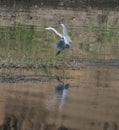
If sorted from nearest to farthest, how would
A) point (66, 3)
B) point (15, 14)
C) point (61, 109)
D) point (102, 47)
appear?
point (61, 109)
point (102, 47)
point (15, 14)
point (66, 3)

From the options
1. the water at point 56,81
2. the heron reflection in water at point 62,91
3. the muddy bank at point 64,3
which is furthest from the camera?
the muddy bank at point 64,3

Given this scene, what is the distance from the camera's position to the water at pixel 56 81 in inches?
405

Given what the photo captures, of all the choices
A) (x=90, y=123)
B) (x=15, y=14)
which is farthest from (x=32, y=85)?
(x=15, y=14)

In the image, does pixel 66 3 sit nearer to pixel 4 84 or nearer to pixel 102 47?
pixel 102 47

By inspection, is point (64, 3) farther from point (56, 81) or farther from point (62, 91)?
point (62, 91)

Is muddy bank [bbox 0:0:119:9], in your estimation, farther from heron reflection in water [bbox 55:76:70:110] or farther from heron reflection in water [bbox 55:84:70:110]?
heron reflection in water [bbox 55:84:70:110]

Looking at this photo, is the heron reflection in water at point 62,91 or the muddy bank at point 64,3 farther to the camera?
the muddy bank at point 64,3

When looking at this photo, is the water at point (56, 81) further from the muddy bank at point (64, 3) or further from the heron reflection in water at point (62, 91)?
the muddy bank at point (64, 3)

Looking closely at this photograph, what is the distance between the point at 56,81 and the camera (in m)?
13.1

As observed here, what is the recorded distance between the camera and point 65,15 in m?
29.6

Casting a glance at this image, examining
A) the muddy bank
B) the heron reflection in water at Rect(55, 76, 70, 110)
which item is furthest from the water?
the muddy bank

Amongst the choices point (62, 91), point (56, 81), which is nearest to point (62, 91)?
point (62, 91)

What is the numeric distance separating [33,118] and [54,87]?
234cm

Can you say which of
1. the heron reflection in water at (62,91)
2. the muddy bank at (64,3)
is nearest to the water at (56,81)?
the heron reflection in water at (62,91)
